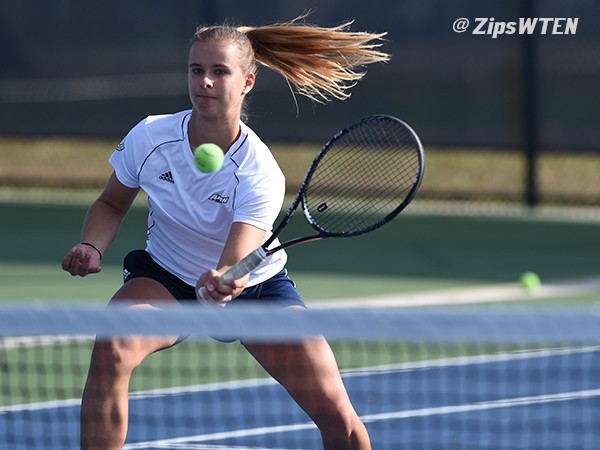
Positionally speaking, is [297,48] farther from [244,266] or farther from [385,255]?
[385,255]

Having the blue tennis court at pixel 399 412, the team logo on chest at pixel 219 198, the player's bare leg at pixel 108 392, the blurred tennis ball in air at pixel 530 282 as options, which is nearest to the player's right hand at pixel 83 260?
the player's bare leg at pixel 108 392

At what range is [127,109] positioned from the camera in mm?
12047

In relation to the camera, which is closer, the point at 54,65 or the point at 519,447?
the point at 519,447

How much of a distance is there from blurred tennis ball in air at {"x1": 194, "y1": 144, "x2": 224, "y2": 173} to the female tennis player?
108mm

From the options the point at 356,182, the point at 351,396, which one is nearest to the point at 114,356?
the point at 356,182

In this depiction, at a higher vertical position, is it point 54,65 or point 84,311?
point 54,65

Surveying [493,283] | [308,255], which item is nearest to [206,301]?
[493,283]

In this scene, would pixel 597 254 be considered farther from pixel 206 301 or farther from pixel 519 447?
pixel 206 301

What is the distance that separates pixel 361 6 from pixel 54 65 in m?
2.86

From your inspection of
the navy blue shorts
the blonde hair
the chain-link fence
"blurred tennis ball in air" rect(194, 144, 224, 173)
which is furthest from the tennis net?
the chain-link fence

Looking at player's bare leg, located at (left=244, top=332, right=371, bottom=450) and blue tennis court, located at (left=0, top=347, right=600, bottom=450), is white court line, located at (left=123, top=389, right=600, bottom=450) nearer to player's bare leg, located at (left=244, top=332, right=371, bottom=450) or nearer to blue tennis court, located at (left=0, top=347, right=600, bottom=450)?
blue tennis court, located at (left=0, top=347, right=600, bottom=450)

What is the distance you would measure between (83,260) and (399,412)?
2116mm

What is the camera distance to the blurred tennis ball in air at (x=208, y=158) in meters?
4.23

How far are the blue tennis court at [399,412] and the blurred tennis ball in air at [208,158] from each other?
5.43ft
